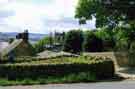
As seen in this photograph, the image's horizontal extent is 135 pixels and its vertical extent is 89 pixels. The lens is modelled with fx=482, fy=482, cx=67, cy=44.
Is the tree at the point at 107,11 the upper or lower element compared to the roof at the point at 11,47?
upper

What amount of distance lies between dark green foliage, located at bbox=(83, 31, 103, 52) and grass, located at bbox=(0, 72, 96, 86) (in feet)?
121

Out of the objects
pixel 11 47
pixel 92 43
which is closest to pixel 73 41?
pixel 11 47

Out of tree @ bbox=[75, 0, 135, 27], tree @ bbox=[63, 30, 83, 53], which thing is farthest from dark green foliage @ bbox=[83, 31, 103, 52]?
tree @ bbox=[75, 0, 135, 27]

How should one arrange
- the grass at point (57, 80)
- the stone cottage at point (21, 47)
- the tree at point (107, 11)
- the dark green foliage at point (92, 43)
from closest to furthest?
the grass at point (57, 80) < the tree at point (107, 11) < the dark green foliage at point (92, 43) < the stone cottage at point (21, 47)

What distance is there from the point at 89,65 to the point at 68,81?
3406 millimetres

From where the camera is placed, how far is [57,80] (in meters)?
39.5

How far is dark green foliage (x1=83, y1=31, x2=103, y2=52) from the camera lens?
77.9 metres

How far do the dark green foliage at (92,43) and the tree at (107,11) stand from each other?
2313cm

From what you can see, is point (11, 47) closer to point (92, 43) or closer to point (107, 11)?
point (92, 43)

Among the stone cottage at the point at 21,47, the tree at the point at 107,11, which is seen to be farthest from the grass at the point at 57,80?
the stone cottage at the point at 21,47

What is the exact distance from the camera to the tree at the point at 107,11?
172 feet

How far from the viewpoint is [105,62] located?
4256 centimetres

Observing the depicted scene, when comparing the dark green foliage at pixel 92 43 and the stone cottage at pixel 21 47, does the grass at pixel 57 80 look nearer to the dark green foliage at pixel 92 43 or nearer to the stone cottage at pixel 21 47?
the dark green foliage at pixel 92 43

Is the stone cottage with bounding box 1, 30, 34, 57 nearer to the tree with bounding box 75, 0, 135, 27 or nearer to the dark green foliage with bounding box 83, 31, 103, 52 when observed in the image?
the dark green foliage with bounding box 83, 31, 103, 52
